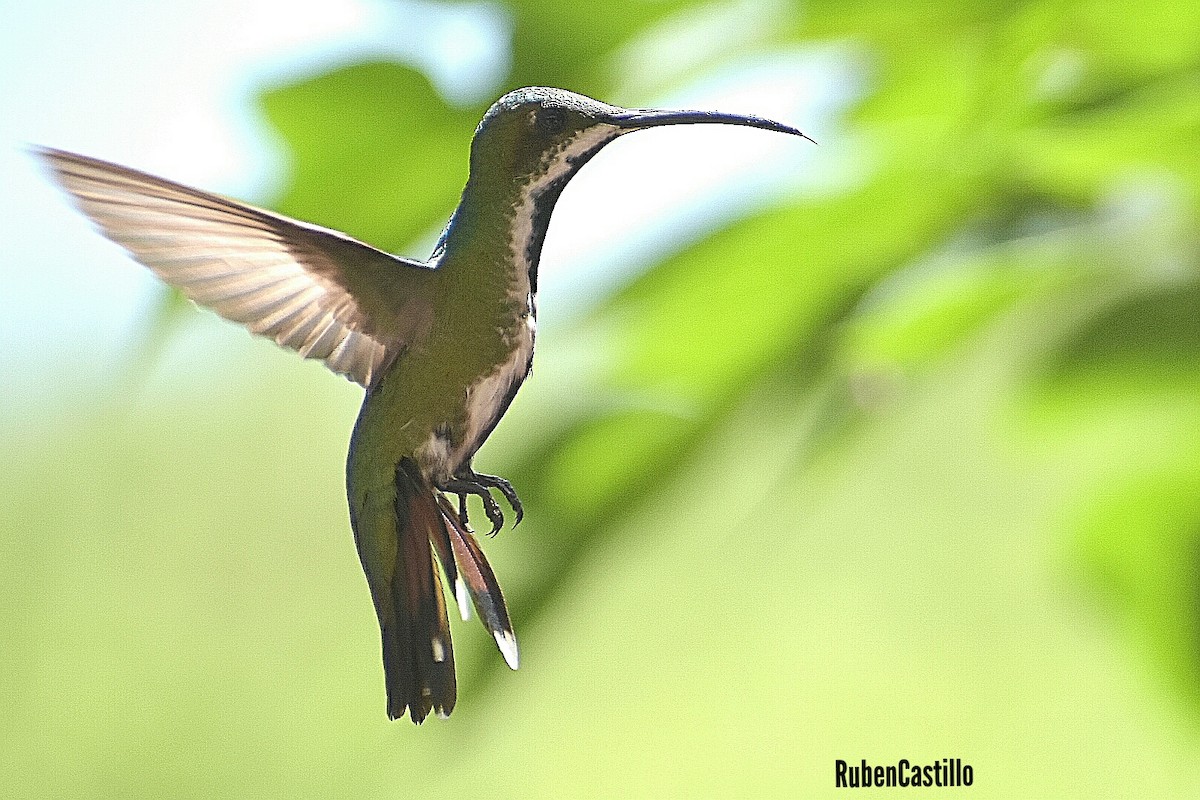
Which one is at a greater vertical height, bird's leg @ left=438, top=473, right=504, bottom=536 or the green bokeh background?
the green bokeh background

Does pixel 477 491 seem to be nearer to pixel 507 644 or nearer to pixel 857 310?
pixel 507 644

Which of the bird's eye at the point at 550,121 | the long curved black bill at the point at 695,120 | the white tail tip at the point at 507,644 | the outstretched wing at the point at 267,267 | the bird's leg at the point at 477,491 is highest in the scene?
the bird's eye at the point at 550,121

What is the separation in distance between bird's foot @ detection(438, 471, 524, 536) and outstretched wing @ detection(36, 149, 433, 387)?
3cm

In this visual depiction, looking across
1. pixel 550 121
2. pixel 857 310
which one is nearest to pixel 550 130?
pixel 550 121

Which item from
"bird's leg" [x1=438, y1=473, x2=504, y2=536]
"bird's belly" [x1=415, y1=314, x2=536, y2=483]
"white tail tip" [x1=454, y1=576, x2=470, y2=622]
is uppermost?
"bird's belly" [x1=415, y1=314, x2=536, y2=483]

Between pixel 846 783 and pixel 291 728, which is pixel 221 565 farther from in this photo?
pixel 291 728

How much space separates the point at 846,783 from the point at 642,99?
39 centimetres

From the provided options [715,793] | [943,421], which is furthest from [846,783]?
[715,793]

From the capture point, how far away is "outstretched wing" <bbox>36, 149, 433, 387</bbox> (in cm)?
15

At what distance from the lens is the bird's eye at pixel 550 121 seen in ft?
0.52

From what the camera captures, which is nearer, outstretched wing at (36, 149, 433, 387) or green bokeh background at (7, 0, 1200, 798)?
outstretched wing at (36, 149, 433, 387)

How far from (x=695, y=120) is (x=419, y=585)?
0.26 ft

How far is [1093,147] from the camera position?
271 mm

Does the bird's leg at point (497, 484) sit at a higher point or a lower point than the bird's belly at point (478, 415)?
lower
